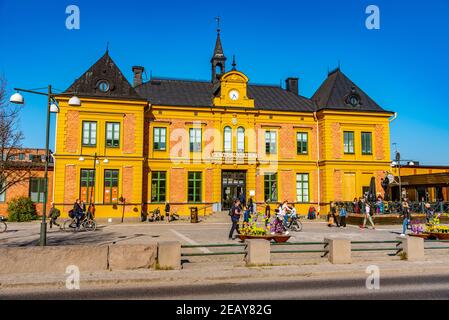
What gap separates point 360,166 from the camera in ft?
114

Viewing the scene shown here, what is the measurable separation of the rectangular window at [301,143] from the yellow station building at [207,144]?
0.10 metres

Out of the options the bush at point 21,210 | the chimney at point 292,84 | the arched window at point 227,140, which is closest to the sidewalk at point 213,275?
the arched window at point 227,140

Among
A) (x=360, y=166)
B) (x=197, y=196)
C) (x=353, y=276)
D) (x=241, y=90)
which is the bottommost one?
(x=353, y=276)

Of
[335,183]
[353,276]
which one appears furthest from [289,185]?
[353,276]

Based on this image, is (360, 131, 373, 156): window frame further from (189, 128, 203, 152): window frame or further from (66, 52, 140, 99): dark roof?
(66, 52, 140, 99): dark roof

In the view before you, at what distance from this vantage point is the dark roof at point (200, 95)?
33.9 meters

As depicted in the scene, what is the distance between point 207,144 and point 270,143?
608cm

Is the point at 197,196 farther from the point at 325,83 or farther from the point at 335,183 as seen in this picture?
the point at 325,83

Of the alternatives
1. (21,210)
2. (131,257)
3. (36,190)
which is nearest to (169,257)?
(131,257)

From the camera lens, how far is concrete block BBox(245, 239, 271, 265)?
11.5 m

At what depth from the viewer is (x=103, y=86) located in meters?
30.7

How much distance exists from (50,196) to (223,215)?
→ 50.6ft

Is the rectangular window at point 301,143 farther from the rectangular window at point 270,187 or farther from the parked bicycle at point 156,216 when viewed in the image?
the parked bicycle at point 156,216
